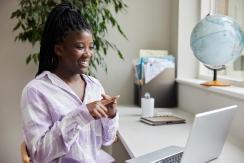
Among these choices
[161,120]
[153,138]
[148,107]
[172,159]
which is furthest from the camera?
[148,107]

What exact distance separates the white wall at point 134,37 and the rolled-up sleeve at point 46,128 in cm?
146

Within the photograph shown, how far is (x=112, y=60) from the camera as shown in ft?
8.71

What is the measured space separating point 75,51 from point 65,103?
0.20 m

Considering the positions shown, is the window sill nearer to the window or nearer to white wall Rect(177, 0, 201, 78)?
the window

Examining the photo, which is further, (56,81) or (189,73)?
(189,73)

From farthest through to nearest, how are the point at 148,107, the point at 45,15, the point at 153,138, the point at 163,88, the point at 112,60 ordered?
the point at 112,60
the point at 163,88
the point at 45,15
the point at 148,107
the point at 153,138

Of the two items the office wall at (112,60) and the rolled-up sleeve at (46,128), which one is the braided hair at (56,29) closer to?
the rolled-up sleeve at (46,128)

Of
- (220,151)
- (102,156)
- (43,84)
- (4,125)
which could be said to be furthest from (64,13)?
(4,125)

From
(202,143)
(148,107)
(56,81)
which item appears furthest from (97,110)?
(148,107)

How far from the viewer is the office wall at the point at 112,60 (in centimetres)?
259

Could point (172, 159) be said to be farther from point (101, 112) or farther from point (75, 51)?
point (75, 51)

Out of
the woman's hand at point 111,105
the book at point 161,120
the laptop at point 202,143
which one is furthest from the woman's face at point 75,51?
the book at point 161,120

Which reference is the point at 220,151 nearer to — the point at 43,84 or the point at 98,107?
the point at 98,107

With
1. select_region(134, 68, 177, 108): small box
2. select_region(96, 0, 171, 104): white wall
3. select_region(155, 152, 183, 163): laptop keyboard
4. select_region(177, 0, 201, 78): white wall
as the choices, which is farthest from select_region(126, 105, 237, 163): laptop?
select_region(96, 0, 171, 104): white wall
